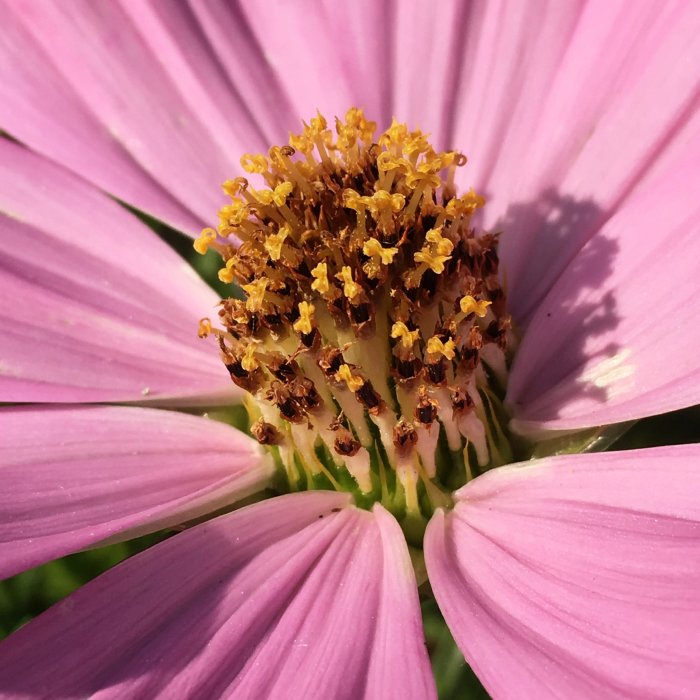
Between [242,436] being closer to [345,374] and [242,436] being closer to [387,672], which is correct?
[345,374]

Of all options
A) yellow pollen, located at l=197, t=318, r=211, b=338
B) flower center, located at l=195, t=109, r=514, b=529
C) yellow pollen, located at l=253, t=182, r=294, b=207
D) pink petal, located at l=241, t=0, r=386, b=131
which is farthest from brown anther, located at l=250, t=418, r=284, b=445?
pink petal, located at l=241, t=0, r=386, b=131

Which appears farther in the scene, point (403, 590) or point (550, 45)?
point (550, 45)

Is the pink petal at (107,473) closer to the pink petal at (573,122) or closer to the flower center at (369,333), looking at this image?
the flower center at (369,333)

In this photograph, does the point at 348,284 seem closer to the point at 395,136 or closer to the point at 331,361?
the point at 331,361

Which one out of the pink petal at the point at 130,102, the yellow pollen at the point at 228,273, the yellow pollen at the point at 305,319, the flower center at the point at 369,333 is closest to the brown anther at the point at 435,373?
the flower center at the point at 369,333

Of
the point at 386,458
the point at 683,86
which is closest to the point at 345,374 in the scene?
→ the point at 386,458

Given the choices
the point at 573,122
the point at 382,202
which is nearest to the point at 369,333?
the point at 382,202
